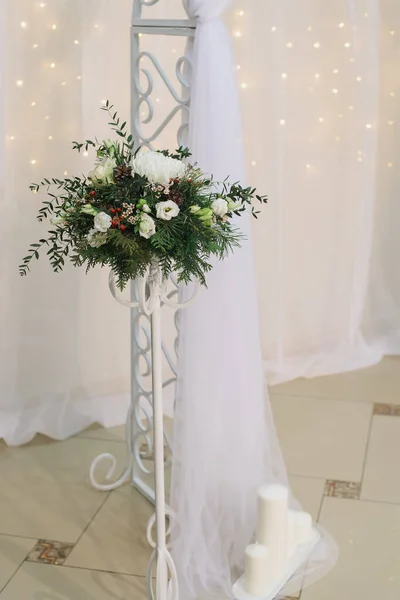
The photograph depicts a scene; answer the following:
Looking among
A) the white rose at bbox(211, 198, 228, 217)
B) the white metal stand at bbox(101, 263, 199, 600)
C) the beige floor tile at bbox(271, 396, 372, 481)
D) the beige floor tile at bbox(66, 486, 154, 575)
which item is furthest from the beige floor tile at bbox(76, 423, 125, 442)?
the white rose at bbox(211, 198, 228, 217)

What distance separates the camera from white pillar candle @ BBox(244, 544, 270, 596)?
2225mm

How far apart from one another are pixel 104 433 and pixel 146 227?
1.67 m

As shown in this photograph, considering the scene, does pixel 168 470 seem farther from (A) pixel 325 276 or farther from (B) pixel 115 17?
(B) pixel 115 17

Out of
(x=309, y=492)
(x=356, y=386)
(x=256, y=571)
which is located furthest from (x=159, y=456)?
(x=356, y=386)

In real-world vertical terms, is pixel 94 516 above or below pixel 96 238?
below

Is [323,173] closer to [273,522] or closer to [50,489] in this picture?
[50,489]

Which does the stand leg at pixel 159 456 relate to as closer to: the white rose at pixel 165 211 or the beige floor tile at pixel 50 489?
the white rose at pixel 165 211

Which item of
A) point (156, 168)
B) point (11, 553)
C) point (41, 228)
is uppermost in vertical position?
point (156, 168)

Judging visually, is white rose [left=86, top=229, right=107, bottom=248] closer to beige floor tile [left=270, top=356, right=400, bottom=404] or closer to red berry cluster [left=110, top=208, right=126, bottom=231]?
red berry cluster [left=110, top=208, right=126, bottom=231]

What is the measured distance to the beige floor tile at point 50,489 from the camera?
2.62m

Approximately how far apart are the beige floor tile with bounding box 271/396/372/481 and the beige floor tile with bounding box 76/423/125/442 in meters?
0.59

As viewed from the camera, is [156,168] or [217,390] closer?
[156,168]

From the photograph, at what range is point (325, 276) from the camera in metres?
3.87

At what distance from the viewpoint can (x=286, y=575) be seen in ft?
7.57
